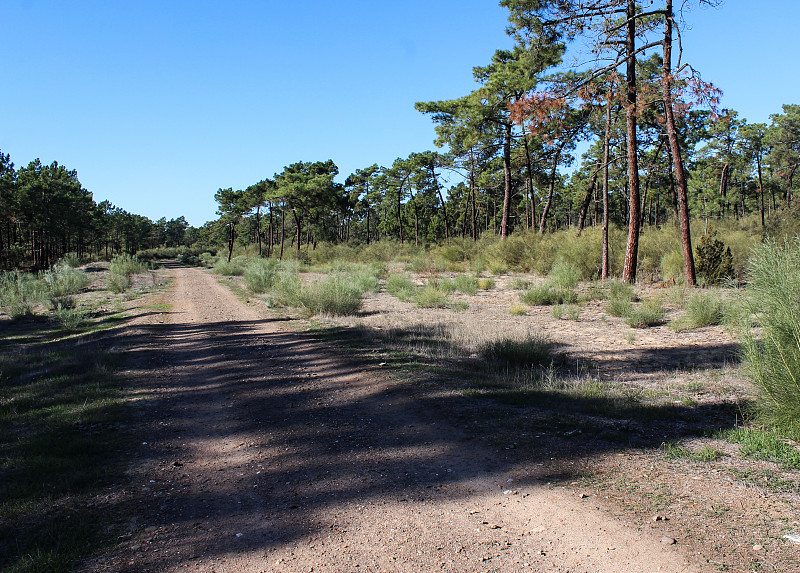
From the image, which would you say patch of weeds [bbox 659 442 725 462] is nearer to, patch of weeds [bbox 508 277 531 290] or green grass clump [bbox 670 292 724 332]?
green grass clump [bbox 670 292 724 332]

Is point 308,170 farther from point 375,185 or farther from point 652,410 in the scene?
point 652,410

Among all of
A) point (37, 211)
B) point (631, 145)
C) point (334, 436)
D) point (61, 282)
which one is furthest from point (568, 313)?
point (37, 211)

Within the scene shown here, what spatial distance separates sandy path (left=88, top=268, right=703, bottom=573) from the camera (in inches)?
121

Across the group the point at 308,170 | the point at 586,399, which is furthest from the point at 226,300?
the point at 308,170

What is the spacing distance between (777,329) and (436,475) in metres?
3.16

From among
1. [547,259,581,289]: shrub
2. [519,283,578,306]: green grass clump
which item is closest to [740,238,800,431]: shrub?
[519,283,578,306]: green grass clump

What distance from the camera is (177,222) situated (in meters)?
145

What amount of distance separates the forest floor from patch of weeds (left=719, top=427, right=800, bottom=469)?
0.14 m

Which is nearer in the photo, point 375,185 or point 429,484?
point 429,484

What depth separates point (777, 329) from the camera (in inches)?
178

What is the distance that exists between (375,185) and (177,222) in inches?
4176

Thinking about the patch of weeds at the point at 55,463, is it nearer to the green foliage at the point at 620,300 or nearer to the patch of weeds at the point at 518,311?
the patch of weeds at the point at 518,311

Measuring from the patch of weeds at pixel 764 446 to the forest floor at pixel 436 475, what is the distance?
0.14 meters

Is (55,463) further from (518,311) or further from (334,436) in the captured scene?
(518,311)
